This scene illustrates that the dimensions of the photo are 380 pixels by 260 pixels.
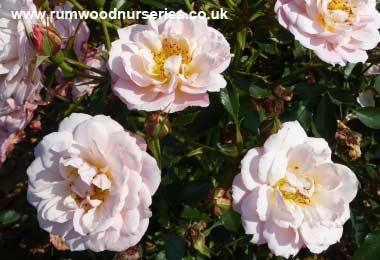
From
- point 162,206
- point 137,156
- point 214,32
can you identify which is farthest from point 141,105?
point 162,206

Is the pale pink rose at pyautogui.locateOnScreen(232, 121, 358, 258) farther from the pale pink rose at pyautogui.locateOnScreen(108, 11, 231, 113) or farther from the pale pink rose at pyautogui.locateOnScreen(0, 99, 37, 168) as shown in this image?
the pale pink rose at pyautogui.locateOnScreen(0, 99, 37, 168)

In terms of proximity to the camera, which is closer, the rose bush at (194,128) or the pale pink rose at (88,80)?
the rose bush at (194,128)

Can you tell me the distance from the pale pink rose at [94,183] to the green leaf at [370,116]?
0.66 m

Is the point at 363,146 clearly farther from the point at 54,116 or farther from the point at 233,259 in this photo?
the point at 54,116

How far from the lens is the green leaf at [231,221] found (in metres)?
1.30

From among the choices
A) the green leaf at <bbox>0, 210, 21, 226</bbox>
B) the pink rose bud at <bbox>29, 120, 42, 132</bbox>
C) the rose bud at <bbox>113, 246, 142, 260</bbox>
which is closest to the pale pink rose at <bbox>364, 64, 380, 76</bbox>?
the rose bud at <bbox>113, 246, 142, 260</bbox>

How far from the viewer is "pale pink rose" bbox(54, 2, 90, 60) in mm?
1382

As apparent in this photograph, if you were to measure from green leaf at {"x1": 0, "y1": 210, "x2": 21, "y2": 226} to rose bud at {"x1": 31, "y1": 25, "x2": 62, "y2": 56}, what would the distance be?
0.80m

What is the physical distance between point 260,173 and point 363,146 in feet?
2.50

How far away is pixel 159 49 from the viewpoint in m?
1.20

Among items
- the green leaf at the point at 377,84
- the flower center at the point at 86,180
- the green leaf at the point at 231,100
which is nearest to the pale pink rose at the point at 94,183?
the flower center at the point at 86,180

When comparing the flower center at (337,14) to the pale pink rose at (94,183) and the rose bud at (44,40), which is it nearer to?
the pale pink rose at (94,183)

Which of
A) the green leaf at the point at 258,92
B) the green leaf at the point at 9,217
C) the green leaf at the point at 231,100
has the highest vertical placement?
the green leaf at the point at 231,100

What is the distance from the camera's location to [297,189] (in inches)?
45.1
